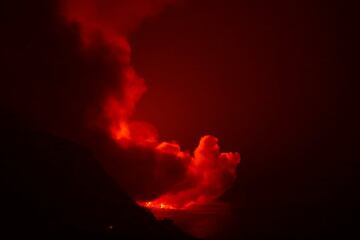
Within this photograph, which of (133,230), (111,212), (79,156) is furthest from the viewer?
(79,156)

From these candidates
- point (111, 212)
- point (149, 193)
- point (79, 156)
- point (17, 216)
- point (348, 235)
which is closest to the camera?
point (17, 216)

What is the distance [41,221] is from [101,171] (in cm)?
3784

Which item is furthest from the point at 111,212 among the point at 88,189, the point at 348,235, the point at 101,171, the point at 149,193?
the point at 348,235

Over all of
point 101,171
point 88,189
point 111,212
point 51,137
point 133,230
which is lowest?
point 133,230

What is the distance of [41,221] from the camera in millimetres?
65688

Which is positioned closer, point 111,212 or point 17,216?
point 17,216

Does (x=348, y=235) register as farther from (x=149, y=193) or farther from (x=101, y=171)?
(x=101, y=171)

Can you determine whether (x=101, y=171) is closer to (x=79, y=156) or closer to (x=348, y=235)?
(x=79, y=156)

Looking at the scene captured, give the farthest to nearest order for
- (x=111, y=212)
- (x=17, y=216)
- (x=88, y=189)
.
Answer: (x=88, y=189)
(x=111, y=212)
(x=17, y=216)

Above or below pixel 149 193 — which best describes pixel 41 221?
below

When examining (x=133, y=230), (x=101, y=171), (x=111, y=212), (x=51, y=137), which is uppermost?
(x=51, y=137)

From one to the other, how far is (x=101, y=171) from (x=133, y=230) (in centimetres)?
3016

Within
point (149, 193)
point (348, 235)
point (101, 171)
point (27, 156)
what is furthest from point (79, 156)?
point (348, 235)

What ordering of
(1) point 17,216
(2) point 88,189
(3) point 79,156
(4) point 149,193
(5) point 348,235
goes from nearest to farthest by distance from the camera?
(1) point 17,216
(2) point 88,189
(3) point 79,156
(4) point 149,193
(5) point 348,235
